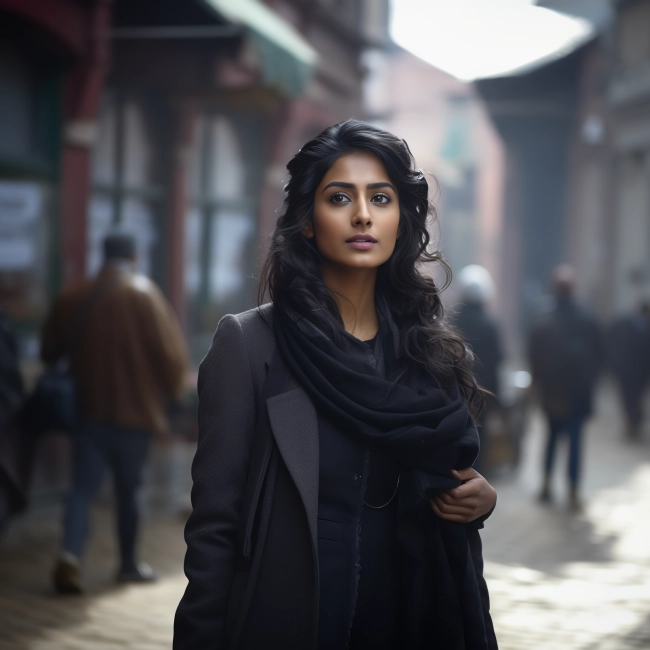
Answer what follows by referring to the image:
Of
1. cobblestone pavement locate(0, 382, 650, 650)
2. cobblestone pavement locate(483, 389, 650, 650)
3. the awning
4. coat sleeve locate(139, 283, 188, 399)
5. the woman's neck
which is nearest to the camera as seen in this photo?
the woman's neck

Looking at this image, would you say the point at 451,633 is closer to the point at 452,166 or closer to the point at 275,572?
the point at 275,572

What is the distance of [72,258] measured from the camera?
30.8ft

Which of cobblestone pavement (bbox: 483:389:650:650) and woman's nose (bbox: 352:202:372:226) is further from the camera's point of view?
cobblestone pavement (bbox: 483:389:650:650)

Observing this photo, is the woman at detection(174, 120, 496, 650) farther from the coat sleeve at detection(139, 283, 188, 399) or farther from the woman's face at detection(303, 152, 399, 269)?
the coat sleeve at detection(139, 283, 188, 399)

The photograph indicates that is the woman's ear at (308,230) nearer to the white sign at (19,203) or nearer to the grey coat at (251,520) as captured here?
the grey coat at (251,520)

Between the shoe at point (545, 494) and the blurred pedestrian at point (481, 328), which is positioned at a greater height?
the blurred pedestrian at point (481, 328)

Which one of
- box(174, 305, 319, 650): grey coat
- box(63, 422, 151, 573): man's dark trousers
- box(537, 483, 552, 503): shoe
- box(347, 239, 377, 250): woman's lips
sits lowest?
box(537, 483, 552, 503): shoe

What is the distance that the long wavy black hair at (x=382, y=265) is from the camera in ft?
8.43

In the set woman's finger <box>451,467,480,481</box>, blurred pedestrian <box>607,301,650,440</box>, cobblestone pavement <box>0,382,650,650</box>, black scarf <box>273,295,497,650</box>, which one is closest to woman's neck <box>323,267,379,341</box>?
black scarf <box>273,295,497,650</box>

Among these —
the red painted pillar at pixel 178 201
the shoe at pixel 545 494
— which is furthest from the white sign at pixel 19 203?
the shoe at pixel 545 494

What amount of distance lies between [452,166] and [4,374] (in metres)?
43.3

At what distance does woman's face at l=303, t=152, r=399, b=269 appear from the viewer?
8.37ft

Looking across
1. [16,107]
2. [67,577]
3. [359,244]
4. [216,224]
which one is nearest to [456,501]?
[359,244]

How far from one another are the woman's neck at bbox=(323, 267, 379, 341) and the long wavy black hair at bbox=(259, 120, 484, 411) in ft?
0.16
